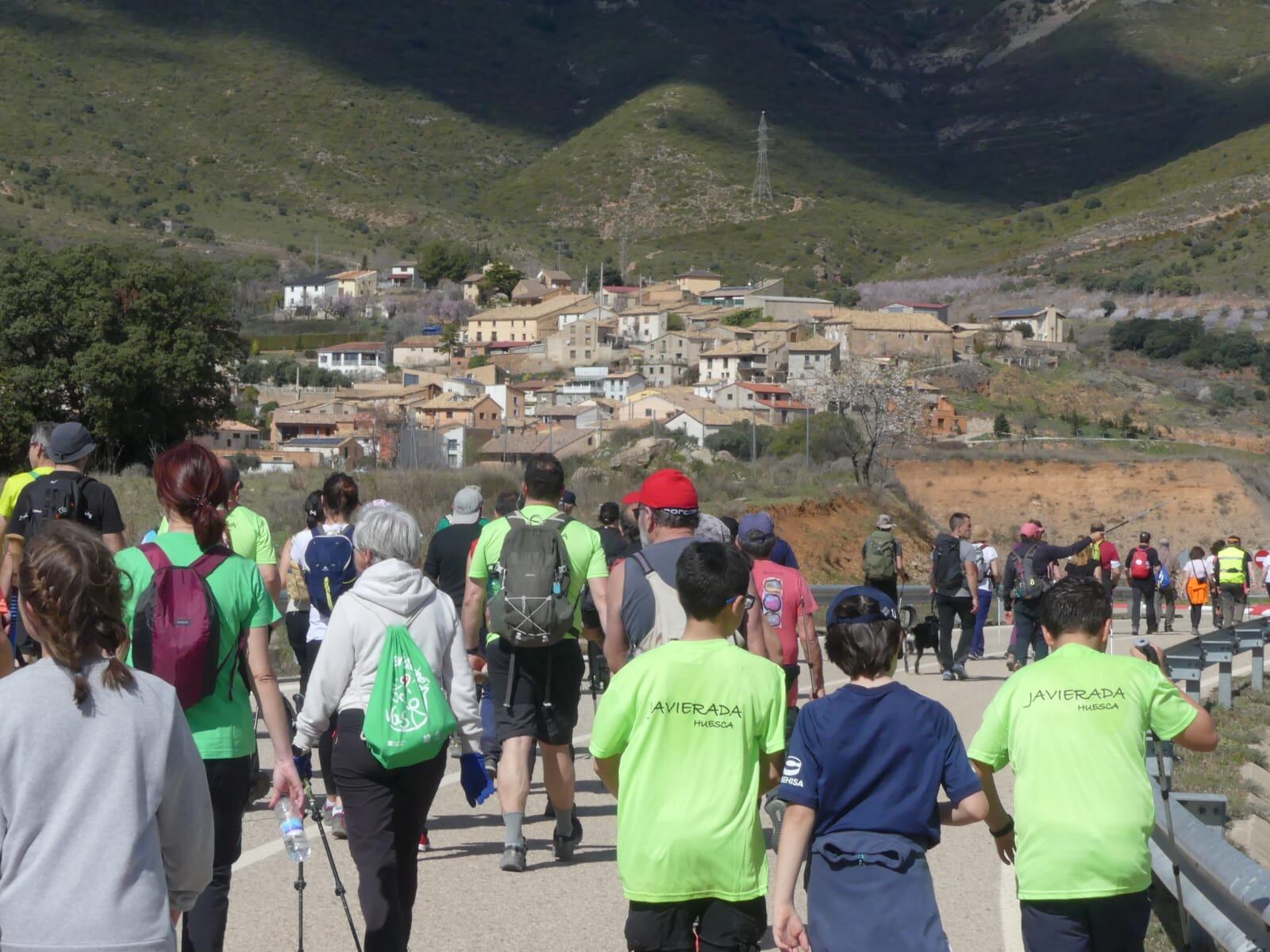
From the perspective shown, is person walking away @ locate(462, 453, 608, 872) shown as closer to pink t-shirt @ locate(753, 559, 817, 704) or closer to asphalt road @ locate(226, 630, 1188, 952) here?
asphalt road @ locate(226, 630, 1188, 952)

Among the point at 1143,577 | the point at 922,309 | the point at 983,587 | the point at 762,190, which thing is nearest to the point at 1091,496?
the point at 1143,577

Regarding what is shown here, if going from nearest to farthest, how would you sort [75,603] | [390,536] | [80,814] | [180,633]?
[80,814] < [75,603] < [180,633] < [390,536]

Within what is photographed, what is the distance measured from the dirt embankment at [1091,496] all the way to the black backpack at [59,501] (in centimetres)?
6018

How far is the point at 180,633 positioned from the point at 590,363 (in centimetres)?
11888

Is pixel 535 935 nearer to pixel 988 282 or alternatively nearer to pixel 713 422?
pixel 713 422

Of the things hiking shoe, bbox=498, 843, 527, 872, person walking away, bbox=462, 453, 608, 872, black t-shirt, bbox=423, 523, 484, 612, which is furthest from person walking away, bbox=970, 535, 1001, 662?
hiking shoe, bbox=498, 843, 527, 872

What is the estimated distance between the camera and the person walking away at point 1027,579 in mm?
16781

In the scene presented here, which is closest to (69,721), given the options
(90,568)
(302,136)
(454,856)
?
(90,568)

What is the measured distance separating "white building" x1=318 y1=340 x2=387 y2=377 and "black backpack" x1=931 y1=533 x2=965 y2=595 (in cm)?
10337

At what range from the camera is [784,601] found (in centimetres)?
856

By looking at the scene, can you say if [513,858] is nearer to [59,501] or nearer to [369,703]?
[369,703]

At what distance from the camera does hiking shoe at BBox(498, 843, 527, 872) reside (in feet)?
26.4

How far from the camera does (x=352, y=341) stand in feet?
428

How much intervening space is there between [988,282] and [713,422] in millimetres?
61216
